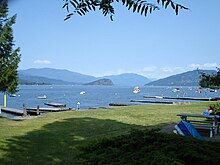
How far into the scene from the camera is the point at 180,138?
14.8ft

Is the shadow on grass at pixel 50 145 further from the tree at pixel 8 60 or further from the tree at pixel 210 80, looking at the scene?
the tree at pixel 8 60

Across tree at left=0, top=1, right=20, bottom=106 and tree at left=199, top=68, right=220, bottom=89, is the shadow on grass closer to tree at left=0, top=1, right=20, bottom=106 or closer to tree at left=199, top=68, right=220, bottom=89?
tree at left=199, top=68, right=220, bottom=89

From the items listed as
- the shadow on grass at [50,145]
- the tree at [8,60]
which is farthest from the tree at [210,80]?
the tree at [8,60]

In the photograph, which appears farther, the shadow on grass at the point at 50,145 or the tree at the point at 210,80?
the shadow on grass at the point at 50,145

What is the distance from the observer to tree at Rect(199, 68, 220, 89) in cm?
350

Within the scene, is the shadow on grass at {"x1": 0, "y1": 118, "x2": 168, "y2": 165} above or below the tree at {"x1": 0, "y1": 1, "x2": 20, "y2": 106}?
below

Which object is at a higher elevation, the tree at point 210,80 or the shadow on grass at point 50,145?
the tree at point 210,80

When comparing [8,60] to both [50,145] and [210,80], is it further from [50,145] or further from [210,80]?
[210,80]

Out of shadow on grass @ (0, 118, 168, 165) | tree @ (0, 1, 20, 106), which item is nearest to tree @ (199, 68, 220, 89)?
shadow on grass @ (0, 118, 168, 165)

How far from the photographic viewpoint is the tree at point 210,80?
3.50 metres

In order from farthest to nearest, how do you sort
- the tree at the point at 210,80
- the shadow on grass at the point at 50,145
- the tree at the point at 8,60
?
the tree at the point at 8,60 < the shadow on grass at the point at 50,145 < the tree at the point at 210,80

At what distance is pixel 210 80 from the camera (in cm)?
360

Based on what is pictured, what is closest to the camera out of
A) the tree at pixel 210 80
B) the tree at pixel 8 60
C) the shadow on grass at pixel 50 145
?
the tree at pixel 210 80

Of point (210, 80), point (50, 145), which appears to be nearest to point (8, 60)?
point (50, 145)
